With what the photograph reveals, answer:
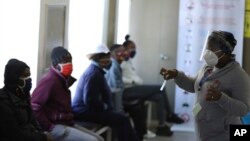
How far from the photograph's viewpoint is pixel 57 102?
3967 millimetres

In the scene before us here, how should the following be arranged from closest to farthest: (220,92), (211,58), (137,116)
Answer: (220,92)
(211,58)
(137,116)

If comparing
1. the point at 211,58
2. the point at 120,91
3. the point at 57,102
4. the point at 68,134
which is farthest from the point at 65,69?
the point at 120,91

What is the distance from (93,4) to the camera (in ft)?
19.2

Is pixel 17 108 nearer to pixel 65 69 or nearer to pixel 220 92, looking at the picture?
pixel 65 69

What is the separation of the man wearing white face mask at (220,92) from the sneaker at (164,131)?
377 cm

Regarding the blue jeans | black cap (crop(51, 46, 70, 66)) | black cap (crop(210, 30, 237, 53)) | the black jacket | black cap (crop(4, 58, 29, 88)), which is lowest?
the blue jeans

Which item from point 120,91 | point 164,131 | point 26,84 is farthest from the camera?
point 164,131

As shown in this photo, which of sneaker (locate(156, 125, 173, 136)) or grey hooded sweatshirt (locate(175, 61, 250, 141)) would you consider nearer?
grey hooded sweatshirt (locate(175, 61, 250, 141))

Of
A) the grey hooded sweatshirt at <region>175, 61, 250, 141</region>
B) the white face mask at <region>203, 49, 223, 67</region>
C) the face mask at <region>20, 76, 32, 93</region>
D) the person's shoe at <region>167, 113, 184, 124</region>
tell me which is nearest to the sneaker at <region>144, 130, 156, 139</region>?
the person's shoe at <region>167, 113, 184, 124</region>

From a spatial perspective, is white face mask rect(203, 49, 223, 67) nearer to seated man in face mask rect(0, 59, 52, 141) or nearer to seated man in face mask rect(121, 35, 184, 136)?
seated man in face mask rect(0, 59, 52, 141)

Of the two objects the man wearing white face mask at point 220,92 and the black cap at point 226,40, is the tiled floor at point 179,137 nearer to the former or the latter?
the man wearing white face mask at point 220,92

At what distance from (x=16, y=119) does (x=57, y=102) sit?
0.90 metres

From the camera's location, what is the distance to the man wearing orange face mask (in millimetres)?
3824

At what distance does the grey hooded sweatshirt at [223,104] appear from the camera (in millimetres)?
2717
